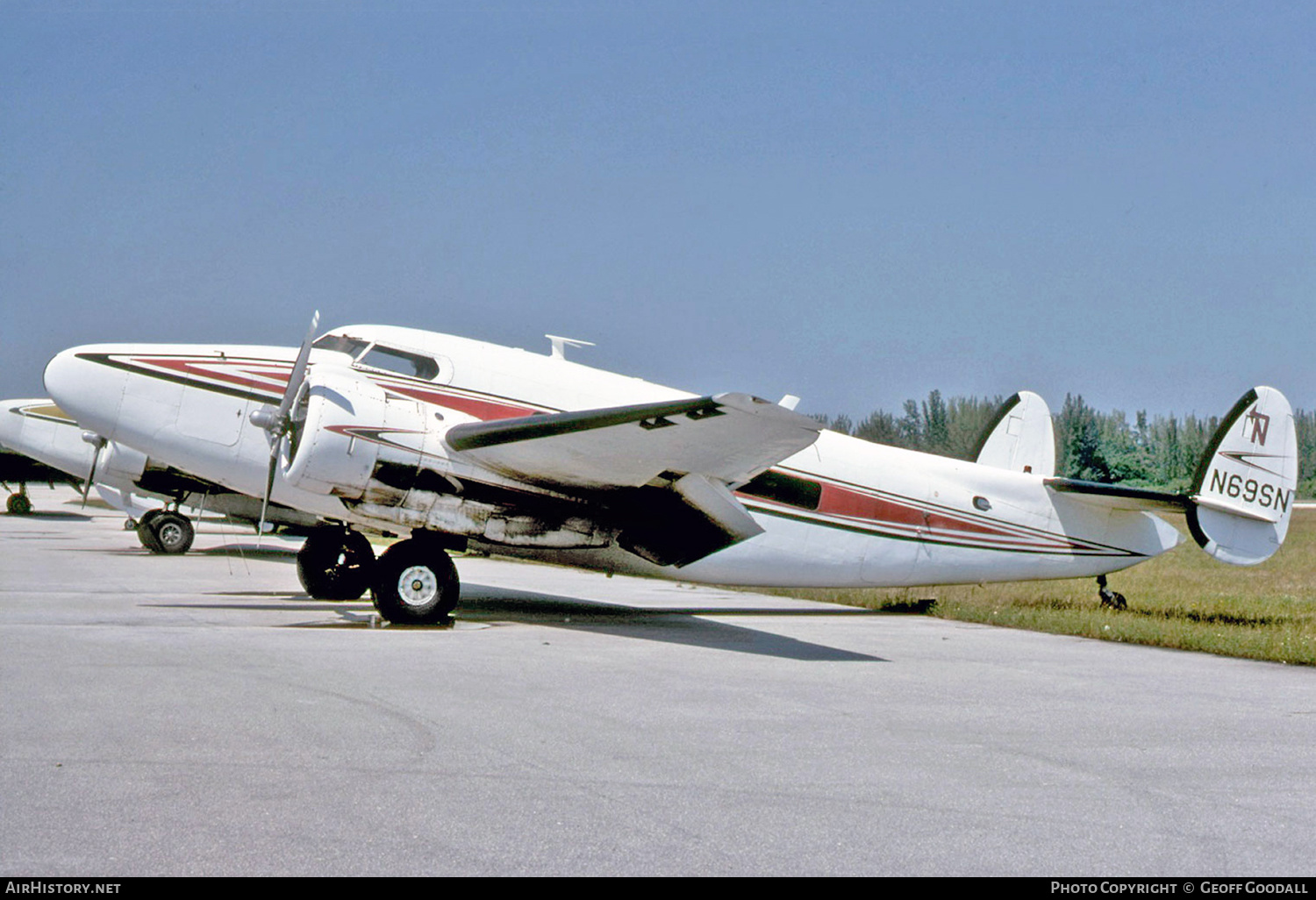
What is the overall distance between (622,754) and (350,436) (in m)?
6.52

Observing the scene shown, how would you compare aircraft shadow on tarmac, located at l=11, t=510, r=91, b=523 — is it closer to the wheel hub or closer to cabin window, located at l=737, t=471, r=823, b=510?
the wheel hub

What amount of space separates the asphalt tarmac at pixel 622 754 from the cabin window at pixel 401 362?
8.78 feet

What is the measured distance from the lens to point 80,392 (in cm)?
1311

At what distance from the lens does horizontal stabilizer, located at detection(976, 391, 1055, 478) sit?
653 inches

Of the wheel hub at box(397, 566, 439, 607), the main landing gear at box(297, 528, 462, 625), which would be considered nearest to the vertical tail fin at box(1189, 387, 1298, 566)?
the main landing gear at box(297, 528, 462, 625)

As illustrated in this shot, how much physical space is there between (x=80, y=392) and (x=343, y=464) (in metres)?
3.68

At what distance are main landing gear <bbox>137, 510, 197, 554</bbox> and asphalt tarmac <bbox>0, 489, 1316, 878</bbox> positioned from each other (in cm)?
1378

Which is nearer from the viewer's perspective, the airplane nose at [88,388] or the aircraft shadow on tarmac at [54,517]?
the airplane nose at [88,388]

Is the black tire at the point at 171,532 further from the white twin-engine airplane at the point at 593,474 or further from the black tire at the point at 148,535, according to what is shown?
the white twin-engine airplane at the point at 593,474

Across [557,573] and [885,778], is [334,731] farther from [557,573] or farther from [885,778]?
[557,573]

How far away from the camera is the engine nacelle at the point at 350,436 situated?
11.6 meters

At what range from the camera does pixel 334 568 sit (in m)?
14.9

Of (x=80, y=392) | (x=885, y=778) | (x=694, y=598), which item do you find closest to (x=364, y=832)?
(x=885, y=778)

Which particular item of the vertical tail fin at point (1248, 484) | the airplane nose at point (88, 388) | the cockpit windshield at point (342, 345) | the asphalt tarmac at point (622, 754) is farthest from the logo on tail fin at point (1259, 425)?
the airplane nose at point (88, 388)
